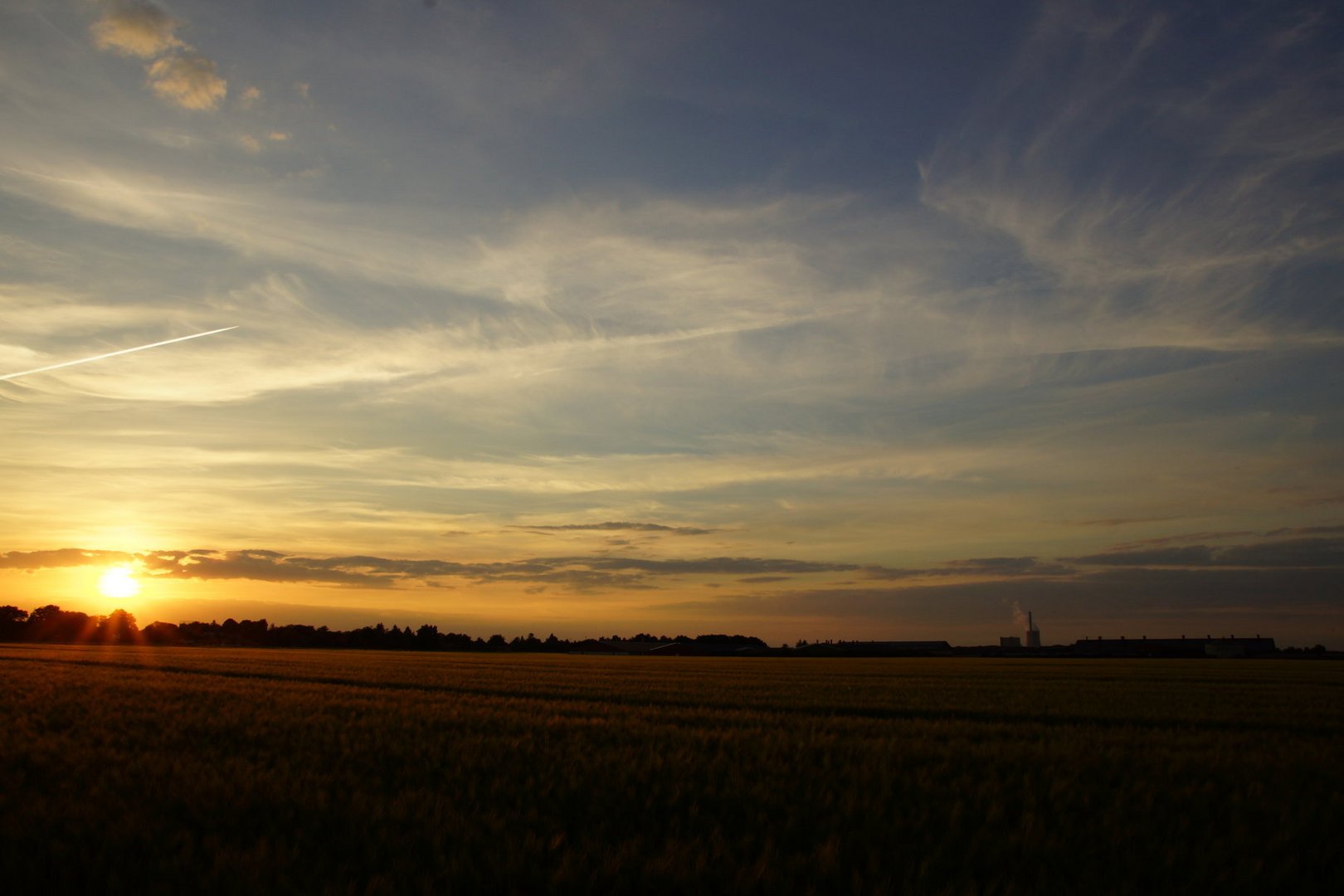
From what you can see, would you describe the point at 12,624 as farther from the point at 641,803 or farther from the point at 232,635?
the point at 641,803

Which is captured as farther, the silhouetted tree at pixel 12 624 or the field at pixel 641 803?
the silhouetted tree at pixel 12 624

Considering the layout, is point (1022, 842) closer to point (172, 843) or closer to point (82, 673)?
point (172, 843)

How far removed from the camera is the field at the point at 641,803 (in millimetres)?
5746

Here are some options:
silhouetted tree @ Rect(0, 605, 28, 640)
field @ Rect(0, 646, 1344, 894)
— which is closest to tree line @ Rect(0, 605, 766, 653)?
silhouetted tree @ Rect(0, 605, 28, 640)

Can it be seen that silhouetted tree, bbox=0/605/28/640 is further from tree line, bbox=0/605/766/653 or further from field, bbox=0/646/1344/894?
field, bbox=0/646/1344/894

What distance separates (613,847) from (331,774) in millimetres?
4178

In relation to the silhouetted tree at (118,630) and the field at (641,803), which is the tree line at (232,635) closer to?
the silhouetted tree at (118,630)

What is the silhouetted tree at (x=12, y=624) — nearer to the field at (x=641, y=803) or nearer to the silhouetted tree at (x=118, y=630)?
the silhouetted tree at (x=118, y=630)

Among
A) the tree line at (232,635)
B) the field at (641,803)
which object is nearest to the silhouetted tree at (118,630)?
the tree line at (232,635)

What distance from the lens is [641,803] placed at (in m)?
7.98

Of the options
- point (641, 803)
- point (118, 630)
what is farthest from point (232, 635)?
point (641, 803)

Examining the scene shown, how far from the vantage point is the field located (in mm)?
5746

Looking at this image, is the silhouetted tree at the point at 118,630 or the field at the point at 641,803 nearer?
the field at the point at 641,803

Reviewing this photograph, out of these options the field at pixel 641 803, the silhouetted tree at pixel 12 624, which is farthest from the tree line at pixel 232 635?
the field at pixel 641 803
